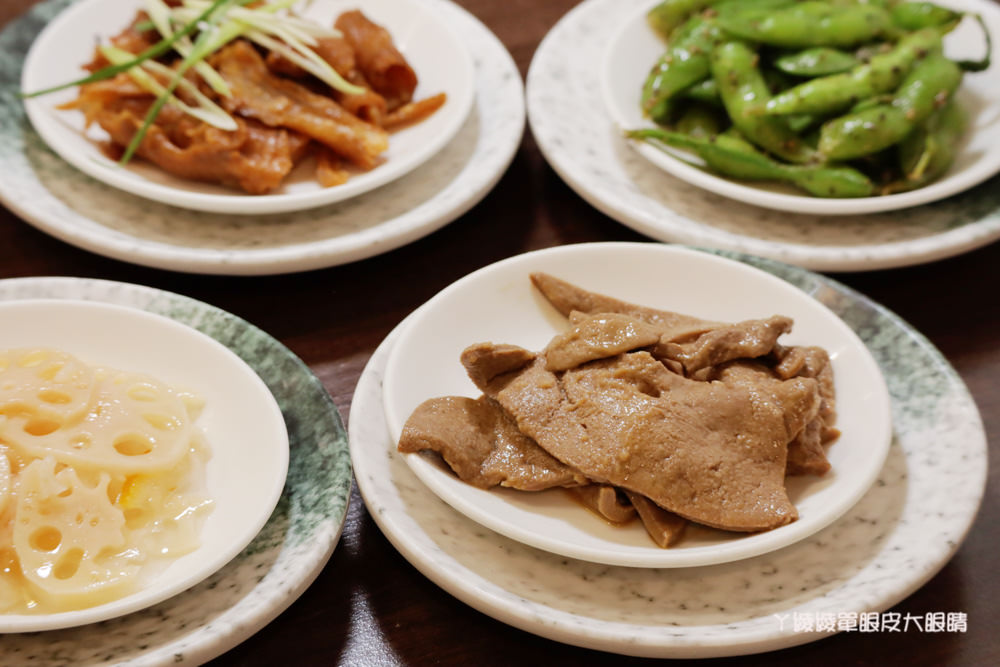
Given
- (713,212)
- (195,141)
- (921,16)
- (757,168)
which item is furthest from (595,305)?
(921,16)

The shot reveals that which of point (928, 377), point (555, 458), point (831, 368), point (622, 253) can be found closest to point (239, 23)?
point (622, 253)

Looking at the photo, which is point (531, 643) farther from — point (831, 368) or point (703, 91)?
point (703, 91)

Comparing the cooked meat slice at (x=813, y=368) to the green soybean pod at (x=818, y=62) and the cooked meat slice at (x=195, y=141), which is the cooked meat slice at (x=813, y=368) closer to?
the green soybean pod at (x=818, y=62)

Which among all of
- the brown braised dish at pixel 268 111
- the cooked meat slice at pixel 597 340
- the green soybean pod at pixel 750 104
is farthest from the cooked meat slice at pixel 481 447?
the green soybean pod at pixel 750 104

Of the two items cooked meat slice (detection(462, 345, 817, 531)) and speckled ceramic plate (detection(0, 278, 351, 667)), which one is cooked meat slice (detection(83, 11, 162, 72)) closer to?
speckled ceramic plate (detection(0, 278, 351, 667))

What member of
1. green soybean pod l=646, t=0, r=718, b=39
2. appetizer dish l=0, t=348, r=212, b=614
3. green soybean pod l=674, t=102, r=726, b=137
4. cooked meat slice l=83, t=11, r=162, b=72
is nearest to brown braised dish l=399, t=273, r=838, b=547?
appetizer dish l=0, t=348, r=212, b=614
